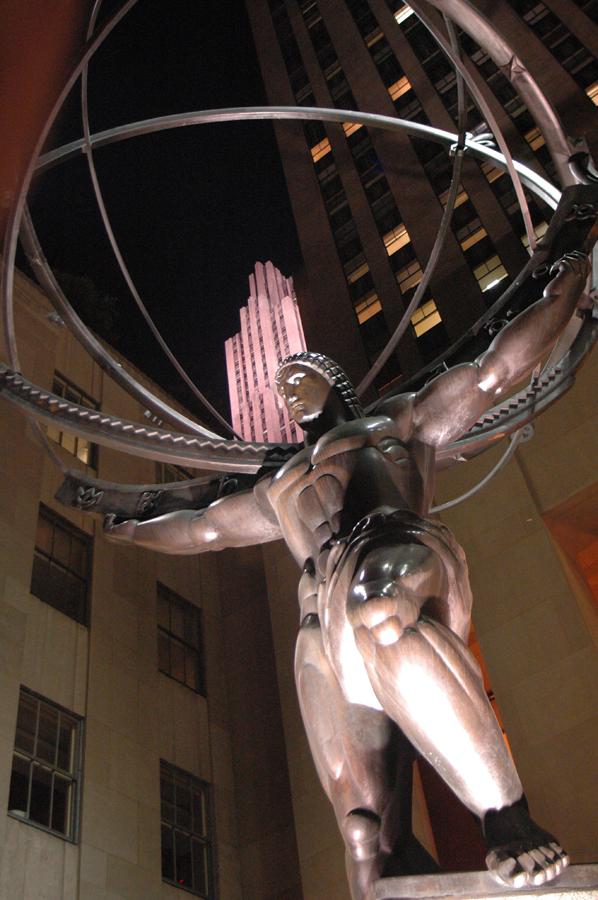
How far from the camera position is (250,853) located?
14984mm

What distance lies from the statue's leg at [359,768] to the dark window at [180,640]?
1198cm

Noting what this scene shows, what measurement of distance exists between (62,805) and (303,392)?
882 centimetres

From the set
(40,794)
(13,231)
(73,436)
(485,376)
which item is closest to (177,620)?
(73,436)

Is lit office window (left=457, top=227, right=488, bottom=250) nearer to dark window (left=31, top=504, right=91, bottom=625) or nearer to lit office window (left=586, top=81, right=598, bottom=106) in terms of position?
lit office window (left=586, top=81, right=598, bottom=106)

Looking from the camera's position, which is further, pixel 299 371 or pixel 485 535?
pixel 485 535

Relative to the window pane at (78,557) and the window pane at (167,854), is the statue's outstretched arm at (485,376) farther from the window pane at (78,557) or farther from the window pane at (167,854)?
the window pane at (78,557)

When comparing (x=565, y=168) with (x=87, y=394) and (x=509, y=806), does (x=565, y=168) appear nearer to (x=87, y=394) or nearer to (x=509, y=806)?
(x=509, y=806)

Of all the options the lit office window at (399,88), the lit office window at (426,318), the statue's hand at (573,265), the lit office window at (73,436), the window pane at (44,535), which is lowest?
the statue's hand at (573,265)

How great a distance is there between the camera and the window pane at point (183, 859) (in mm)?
13758

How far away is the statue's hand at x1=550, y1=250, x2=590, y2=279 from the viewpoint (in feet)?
17.4

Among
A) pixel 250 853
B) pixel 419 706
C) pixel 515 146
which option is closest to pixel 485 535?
pixel 250 853

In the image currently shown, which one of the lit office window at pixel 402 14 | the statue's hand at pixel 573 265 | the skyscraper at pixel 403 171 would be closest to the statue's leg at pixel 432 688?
the statue's hand at pixel 573 265

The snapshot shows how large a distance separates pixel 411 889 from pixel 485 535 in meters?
12.1

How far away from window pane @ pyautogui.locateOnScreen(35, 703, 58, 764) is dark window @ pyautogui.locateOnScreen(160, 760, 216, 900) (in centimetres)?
242
